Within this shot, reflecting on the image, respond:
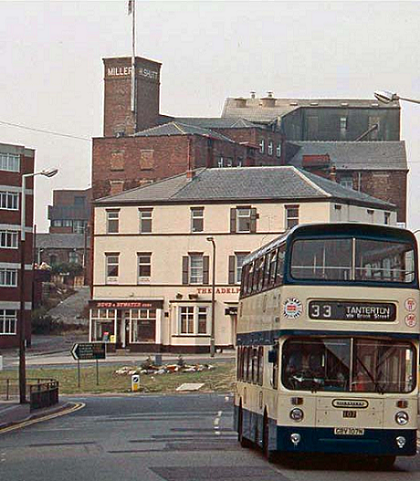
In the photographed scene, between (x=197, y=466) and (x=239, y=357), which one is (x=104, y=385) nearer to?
(x=239, y=357)

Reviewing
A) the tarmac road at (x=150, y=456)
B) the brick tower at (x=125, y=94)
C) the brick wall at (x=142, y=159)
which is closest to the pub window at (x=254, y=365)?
the tarmac road at (x=150, y=456)

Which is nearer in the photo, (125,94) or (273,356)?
(273,356)

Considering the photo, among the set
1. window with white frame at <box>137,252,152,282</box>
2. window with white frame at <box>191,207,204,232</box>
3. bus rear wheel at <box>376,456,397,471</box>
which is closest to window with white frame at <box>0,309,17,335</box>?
window with white frame at <box>137,252,152,282</box>

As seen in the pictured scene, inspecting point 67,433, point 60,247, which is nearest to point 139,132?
point 60,247

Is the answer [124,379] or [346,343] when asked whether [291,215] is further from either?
[346,343]

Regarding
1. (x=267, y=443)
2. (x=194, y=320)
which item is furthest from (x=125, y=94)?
(x=267, y=443)

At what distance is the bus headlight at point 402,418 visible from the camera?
65.7 feet

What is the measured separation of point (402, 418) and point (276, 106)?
12119 cm

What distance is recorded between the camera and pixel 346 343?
20203mm

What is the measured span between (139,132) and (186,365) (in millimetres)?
48156

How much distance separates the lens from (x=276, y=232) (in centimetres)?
8619

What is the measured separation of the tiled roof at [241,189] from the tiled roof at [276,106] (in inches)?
1607

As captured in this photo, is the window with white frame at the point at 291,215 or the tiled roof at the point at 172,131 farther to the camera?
the tiled roof at the point at 172,131

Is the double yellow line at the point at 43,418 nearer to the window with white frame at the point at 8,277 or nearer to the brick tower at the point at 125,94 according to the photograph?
the window with white frame at the point at 8,277
